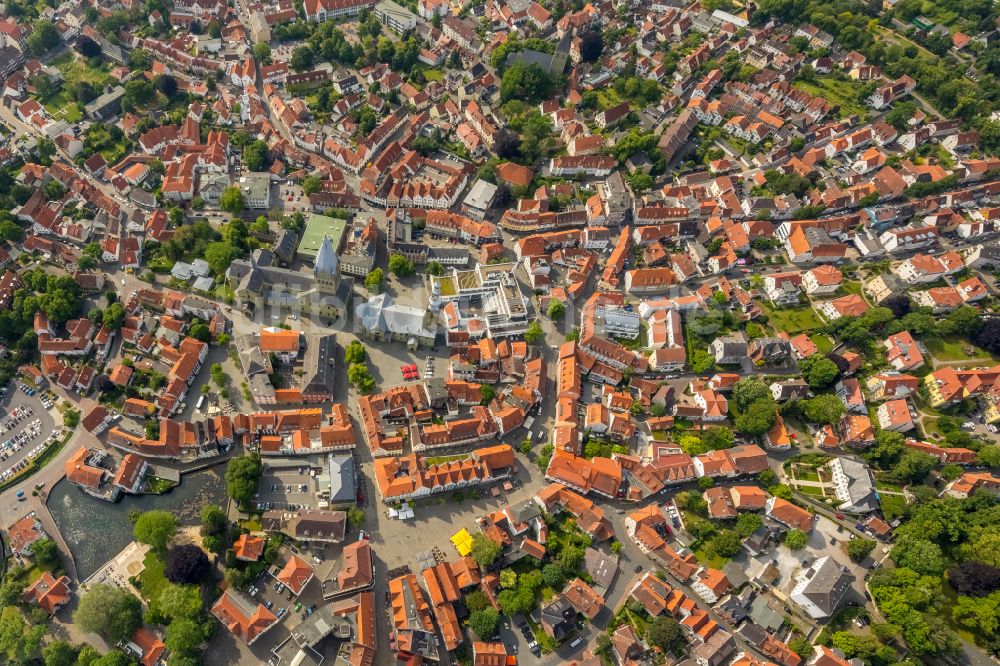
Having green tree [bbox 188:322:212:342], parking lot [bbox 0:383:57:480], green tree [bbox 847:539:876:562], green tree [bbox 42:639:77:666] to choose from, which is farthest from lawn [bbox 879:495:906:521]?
parking lot [bbox 0:383:57:480]

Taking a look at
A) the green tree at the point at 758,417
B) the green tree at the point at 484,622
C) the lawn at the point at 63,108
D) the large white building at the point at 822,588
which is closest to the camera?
the green tree at the point at 484,622

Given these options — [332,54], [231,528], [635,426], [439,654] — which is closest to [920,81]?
[635,426]

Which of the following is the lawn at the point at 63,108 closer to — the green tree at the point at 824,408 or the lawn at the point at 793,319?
the lawn at the point at 793,319

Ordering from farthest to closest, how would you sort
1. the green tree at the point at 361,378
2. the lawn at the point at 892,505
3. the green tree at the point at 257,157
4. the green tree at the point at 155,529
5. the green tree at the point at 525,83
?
the green tree at the point at 525,83, the green tree at the point at 257,157, the green tree at the point at 361,378, the lawn at the point at 892,505, the green tree at the point at 155,529

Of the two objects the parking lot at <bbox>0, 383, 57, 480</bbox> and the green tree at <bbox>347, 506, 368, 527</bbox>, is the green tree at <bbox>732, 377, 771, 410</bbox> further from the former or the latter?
the parking lot at <bbox>0, 383, 57, 480</bbox>

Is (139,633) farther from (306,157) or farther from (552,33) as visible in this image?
(552,33)

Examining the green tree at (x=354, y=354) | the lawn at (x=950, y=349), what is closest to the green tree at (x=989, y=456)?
the lawn at (x=950, y=349)

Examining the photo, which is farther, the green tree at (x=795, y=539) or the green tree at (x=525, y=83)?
the green tree at (x=525, y=83)
